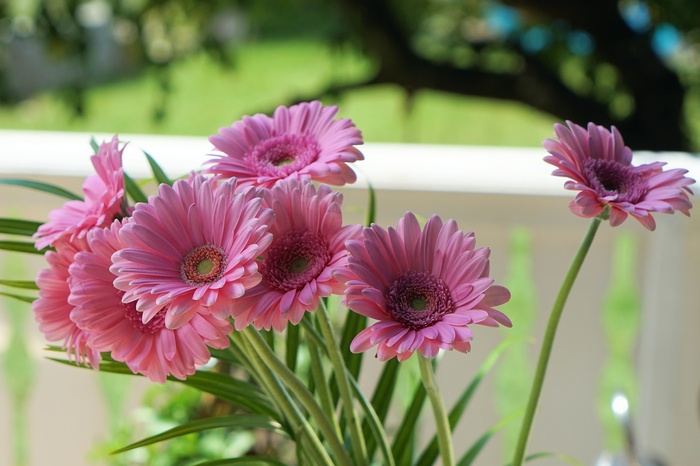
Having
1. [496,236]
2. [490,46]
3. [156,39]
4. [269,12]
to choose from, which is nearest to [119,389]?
[496,236]

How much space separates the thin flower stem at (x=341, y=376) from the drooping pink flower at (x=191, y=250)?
0.07 m

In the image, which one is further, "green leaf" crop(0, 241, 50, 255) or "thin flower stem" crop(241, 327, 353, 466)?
"green leaf" crop(0, 241, 50, 255)

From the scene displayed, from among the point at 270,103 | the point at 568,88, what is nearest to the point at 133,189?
the point at 568,88

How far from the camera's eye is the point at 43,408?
1.27m

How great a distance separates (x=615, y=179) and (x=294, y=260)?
179 mm

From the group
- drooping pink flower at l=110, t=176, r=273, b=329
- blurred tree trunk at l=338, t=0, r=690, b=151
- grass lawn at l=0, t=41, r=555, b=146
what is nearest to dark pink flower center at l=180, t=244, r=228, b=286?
drooping pink flower at l=110, t=176, r=273, b=329

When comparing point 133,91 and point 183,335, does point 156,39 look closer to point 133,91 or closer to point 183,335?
point 183,335

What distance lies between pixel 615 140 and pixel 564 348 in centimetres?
75

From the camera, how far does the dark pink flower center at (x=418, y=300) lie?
411 millimetres

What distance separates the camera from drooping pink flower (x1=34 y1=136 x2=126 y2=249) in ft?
1.56

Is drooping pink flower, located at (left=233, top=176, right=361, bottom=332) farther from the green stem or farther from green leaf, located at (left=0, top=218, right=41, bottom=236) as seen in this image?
green leaf, located at (left=0, top=218, right=41, bottom=236)

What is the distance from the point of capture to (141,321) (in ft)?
1.44

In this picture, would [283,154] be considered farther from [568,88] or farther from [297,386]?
[568,88]

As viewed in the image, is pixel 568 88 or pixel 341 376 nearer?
pixel 341 376
